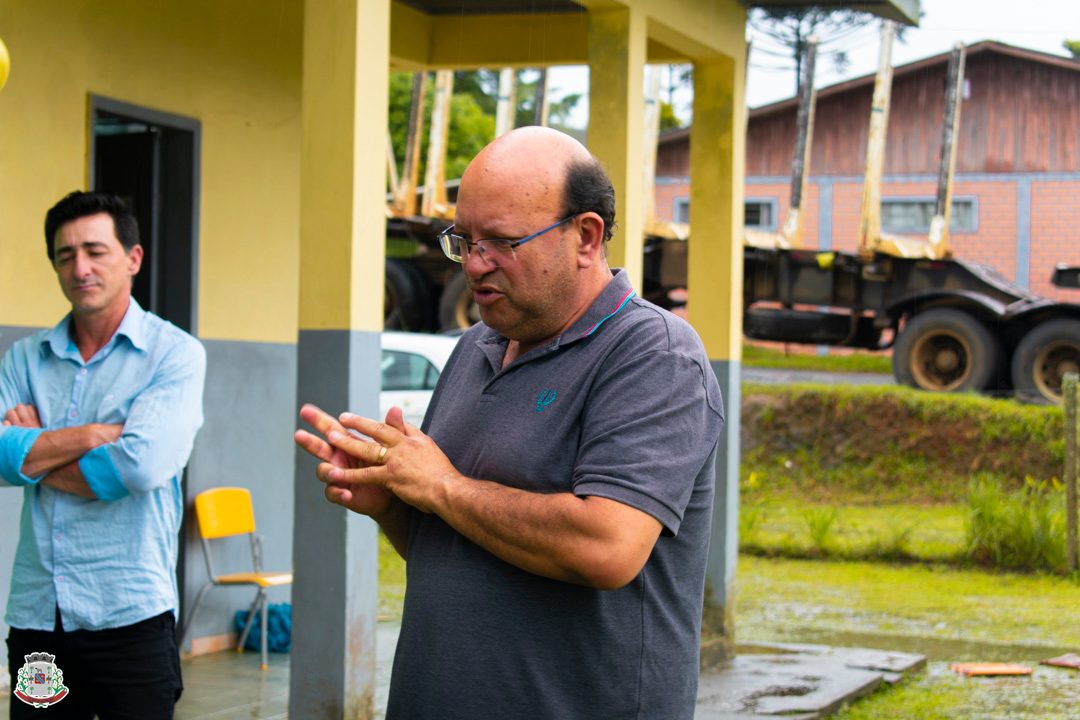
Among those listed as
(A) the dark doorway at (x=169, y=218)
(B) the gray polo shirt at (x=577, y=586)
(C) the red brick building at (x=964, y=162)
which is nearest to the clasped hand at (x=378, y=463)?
(B) the gray polo shirt at (x=577, y=586)

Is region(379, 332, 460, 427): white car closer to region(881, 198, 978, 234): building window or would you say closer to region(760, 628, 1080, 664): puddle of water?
region(760, 628, 1080, 664): puddle of water

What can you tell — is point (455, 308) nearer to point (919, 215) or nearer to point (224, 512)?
point (224, 512)

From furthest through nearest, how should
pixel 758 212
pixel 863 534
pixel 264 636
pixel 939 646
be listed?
pixel 758 212 → pixel 863 534 → pixel 939 646 → pixel 264 636

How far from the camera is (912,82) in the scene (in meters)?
25.8

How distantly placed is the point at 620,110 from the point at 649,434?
4775 millimetres

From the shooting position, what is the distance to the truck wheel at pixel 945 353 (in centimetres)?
1702

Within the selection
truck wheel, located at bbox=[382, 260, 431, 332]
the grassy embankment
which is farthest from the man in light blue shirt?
truck wheel, located at bbox=[382, 260, 431, 332]

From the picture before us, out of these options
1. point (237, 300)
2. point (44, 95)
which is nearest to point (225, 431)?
point (237, 300)

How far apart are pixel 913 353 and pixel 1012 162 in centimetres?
886

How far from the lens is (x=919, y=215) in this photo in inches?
1013

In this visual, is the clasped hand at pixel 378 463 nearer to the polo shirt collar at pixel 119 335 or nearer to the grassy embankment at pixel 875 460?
the polo shirt collar at pixel 119 335

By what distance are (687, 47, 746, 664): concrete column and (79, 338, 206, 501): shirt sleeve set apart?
14.5 feet

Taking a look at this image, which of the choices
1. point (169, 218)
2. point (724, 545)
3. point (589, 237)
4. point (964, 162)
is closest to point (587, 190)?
point (589, 237)

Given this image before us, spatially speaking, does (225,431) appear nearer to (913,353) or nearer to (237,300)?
(237,300)
